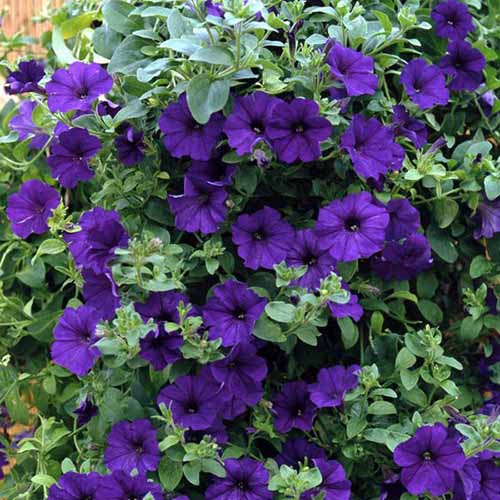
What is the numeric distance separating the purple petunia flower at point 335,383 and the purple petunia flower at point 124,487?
0.25 m

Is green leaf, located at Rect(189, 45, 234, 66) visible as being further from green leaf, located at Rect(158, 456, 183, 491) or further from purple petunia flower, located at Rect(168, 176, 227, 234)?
green leaf, located at Rect(158, 456, 183, 491)

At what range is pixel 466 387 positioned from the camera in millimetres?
1250

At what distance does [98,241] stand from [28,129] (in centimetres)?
41

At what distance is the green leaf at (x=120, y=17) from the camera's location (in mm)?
1205

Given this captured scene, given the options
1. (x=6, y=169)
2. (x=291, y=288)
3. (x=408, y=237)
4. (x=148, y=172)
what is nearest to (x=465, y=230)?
(x=408, y=237)

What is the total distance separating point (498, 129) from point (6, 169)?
2.90 feet

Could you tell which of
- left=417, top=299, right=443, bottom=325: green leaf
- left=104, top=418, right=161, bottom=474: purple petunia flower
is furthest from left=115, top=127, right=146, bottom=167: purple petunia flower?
left=417, top=299, right=443, bottom=325: green leaf

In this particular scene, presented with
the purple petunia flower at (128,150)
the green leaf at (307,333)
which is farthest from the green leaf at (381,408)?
the purple petunia flower at (128,150)

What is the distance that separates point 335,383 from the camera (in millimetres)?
1091

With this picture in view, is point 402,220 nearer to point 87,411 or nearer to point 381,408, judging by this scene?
point 381,408

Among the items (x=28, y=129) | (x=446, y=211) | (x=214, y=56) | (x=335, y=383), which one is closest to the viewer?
(x=214, y=56)

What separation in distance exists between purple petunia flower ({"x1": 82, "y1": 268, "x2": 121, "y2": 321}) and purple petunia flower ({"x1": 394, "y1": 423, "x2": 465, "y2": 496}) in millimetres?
424

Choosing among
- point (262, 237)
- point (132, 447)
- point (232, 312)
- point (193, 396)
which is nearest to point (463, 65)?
point (262, 237)

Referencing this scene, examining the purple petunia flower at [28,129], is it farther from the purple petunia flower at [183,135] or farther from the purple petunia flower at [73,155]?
the purple petunia flower at [183,135]
